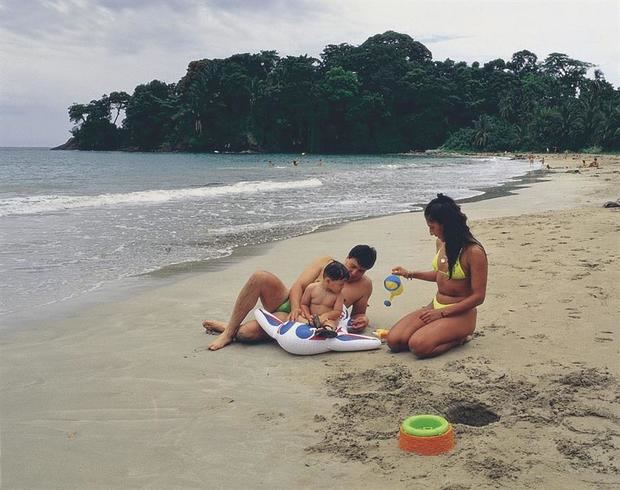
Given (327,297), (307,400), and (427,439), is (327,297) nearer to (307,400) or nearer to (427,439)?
(307,400)

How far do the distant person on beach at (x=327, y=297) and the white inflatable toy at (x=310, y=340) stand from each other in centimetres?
9

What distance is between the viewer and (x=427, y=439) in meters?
2.92

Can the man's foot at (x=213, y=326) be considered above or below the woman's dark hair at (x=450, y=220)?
below

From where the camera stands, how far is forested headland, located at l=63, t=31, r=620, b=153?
7462 centimetres

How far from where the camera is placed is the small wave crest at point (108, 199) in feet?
50.6

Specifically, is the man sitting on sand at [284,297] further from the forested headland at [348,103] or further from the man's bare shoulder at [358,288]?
the forested headland at [348,103]

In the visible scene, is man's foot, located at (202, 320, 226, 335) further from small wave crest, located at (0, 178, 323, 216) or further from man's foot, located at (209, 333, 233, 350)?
small wave crest, located at (0, 178, 323, 216)

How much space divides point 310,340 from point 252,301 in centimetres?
67

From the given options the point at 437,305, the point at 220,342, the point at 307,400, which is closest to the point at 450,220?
the point at 437,305

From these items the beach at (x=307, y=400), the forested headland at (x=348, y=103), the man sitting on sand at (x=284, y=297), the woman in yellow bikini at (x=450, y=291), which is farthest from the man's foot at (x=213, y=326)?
the forested headland at (x=348, y=103)

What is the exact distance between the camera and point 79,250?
910 cm

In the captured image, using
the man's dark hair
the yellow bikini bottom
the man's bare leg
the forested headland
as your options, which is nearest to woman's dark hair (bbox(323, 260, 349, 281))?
the man's dark hair

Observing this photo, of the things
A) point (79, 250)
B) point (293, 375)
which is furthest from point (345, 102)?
point (293, 375)

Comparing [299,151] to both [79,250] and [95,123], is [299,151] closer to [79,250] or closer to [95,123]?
[95,123]
